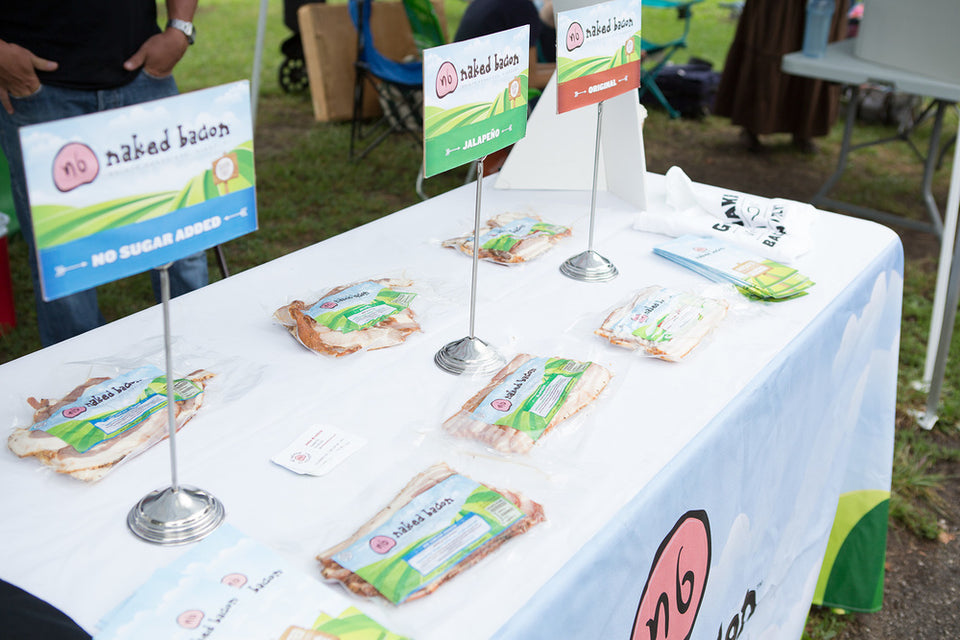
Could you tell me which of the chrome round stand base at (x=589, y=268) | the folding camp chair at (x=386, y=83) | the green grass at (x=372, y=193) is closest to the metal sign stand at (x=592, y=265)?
the chrome round stand base at (x=589, y=268)

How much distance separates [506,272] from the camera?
4.64ft

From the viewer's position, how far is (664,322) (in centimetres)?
121

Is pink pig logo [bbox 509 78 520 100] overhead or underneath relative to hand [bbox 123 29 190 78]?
overhead

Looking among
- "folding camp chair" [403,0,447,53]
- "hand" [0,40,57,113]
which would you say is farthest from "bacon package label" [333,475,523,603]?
"folding camp chair" [403,0,447,53]

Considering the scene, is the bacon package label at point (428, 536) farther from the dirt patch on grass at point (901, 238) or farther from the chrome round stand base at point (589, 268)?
the dirt patch on grass at point (901, 238)

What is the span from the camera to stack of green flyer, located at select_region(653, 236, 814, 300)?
4.37ft

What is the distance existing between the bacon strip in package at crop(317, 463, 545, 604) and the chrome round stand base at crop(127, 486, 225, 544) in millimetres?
127

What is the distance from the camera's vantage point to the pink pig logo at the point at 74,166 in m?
0.66

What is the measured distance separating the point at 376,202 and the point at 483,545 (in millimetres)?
3329

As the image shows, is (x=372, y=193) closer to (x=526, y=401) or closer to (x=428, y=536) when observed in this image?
(x=526, y=401)

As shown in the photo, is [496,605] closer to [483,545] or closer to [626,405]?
[483,545]

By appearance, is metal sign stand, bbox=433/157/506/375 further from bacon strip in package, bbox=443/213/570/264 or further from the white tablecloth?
bacon strip in package, bbox=443/213/570/264

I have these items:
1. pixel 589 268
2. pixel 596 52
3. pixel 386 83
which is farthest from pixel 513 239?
pixel 386 83

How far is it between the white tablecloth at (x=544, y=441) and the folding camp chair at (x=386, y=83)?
9.16 feet
